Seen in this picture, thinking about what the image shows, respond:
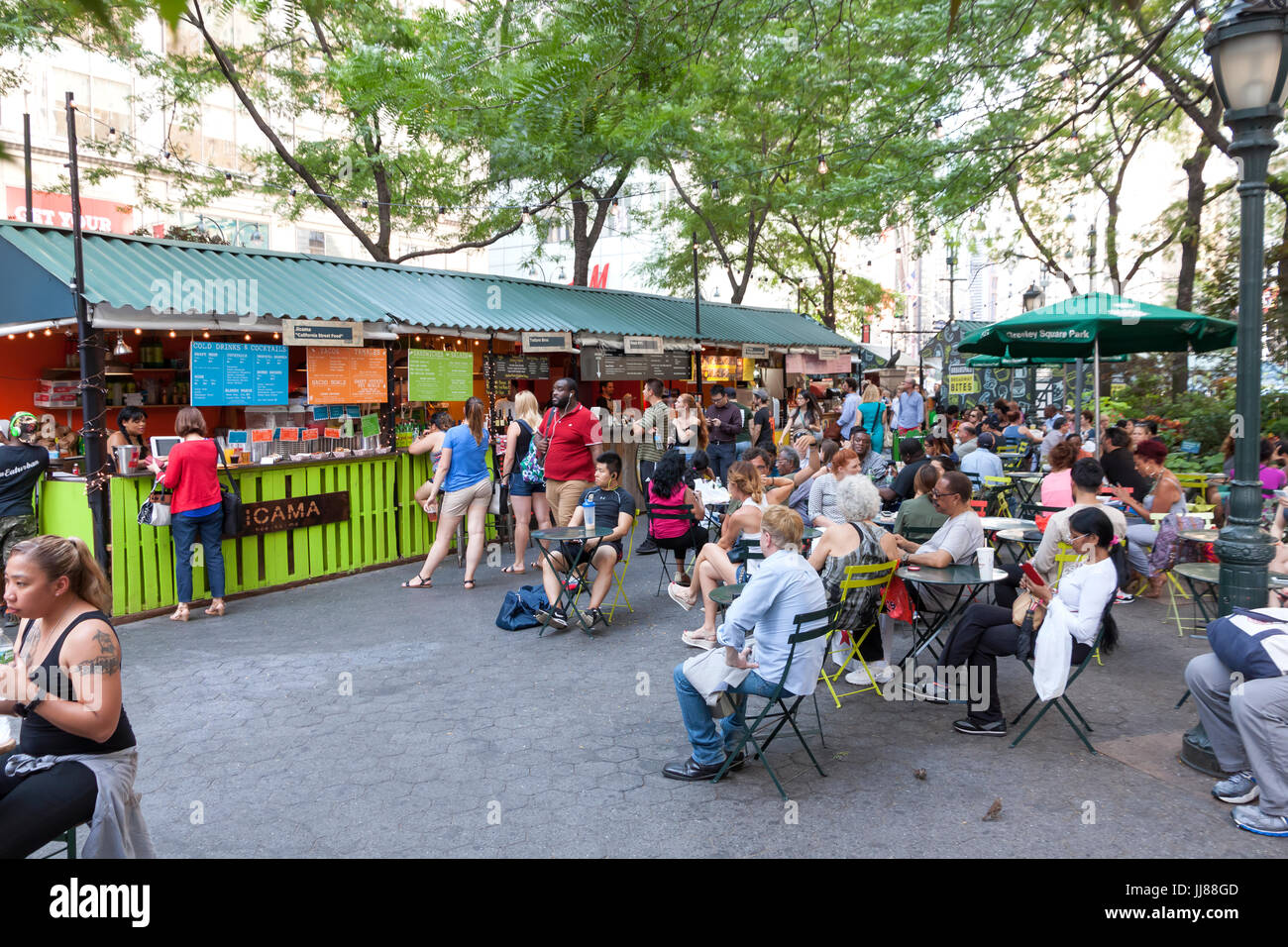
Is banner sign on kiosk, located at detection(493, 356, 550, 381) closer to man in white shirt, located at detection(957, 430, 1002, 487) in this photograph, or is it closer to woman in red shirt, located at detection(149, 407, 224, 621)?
woman in red shirt, located at detection(149, 407, 224, 621)

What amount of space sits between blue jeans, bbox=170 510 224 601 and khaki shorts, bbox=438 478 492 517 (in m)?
2.19

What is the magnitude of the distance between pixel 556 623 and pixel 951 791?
158 inches

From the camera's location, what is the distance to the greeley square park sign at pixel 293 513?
9078 millimetres

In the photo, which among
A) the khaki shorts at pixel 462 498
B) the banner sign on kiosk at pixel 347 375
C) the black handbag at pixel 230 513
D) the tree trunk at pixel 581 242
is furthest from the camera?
the tree trunk at pixel 581 242

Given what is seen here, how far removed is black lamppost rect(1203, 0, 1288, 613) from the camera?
4.68m

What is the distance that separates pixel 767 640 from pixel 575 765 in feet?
4.31

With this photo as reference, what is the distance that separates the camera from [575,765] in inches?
194

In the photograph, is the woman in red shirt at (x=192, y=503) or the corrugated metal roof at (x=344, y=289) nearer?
the woman in red shirt at (x=192, y=503)

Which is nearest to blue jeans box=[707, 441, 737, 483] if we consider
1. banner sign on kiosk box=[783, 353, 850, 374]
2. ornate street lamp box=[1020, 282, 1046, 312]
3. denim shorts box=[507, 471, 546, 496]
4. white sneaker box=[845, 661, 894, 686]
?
denim shorts box=[507, 471, 546, 496]

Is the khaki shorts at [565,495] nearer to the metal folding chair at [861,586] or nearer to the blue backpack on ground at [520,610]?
the blue backpack on ground at [520,610]

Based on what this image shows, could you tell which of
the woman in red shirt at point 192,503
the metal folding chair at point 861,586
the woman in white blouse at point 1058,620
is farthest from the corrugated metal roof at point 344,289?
the woman in white blouse at point 1058,620

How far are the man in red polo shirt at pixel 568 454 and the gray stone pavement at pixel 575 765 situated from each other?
7.35 ft

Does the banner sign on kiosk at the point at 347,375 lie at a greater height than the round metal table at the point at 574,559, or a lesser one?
greater

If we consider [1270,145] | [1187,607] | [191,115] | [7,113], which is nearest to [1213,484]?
[1187,607]
